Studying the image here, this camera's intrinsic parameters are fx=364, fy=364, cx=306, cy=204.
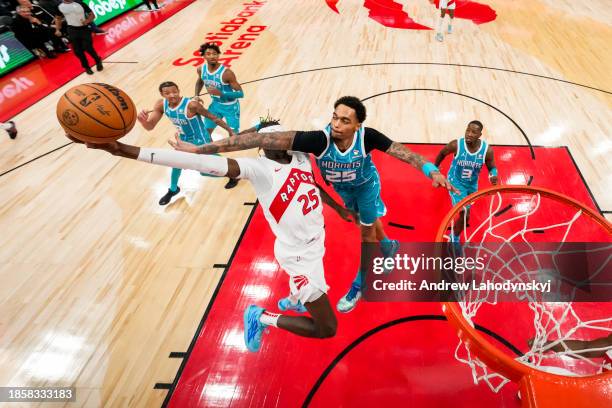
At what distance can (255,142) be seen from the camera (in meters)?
2.72

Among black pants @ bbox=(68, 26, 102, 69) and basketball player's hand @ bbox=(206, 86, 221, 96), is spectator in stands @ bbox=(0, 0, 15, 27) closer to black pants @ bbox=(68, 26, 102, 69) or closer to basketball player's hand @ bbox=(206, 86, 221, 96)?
black pants @ bbox=(68, 26, 102, 69)

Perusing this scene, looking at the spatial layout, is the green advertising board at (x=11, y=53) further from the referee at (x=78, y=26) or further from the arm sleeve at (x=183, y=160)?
the arm sleeve at (x=183, y=160)

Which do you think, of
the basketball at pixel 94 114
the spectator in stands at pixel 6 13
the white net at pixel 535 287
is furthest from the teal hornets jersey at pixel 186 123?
the spectator in stands at pixel 6 13

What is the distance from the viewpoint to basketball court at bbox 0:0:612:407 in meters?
2.96

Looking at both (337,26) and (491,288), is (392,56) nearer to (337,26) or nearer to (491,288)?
(337,26)

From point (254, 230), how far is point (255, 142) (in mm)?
1715

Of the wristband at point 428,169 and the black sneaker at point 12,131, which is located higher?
the wristband at point 428,169

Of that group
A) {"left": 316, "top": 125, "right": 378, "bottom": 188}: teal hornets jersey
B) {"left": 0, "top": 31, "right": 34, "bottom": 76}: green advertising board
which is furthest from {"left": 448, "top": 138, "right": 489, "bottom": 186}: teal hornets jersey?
{"left": 0, "top": 31, "right": 34, "bottom": 76}: green advertising board

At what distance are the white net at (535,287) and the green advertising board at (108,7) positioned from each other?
1178 centimetres

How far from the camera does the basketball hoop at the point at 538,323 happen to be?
1644 mm

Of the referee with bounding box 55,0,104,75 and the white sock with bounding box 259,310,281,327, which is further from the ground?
the referee with bounding box 55,0,104,75

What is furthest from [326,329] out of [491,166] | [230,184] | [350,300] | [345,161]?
[230,184]

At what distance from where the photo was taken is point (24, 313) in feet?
11.7

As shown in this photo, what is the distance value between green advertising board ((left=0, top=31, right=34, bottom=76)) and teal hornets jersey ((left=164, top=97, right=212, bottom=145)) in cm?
709
